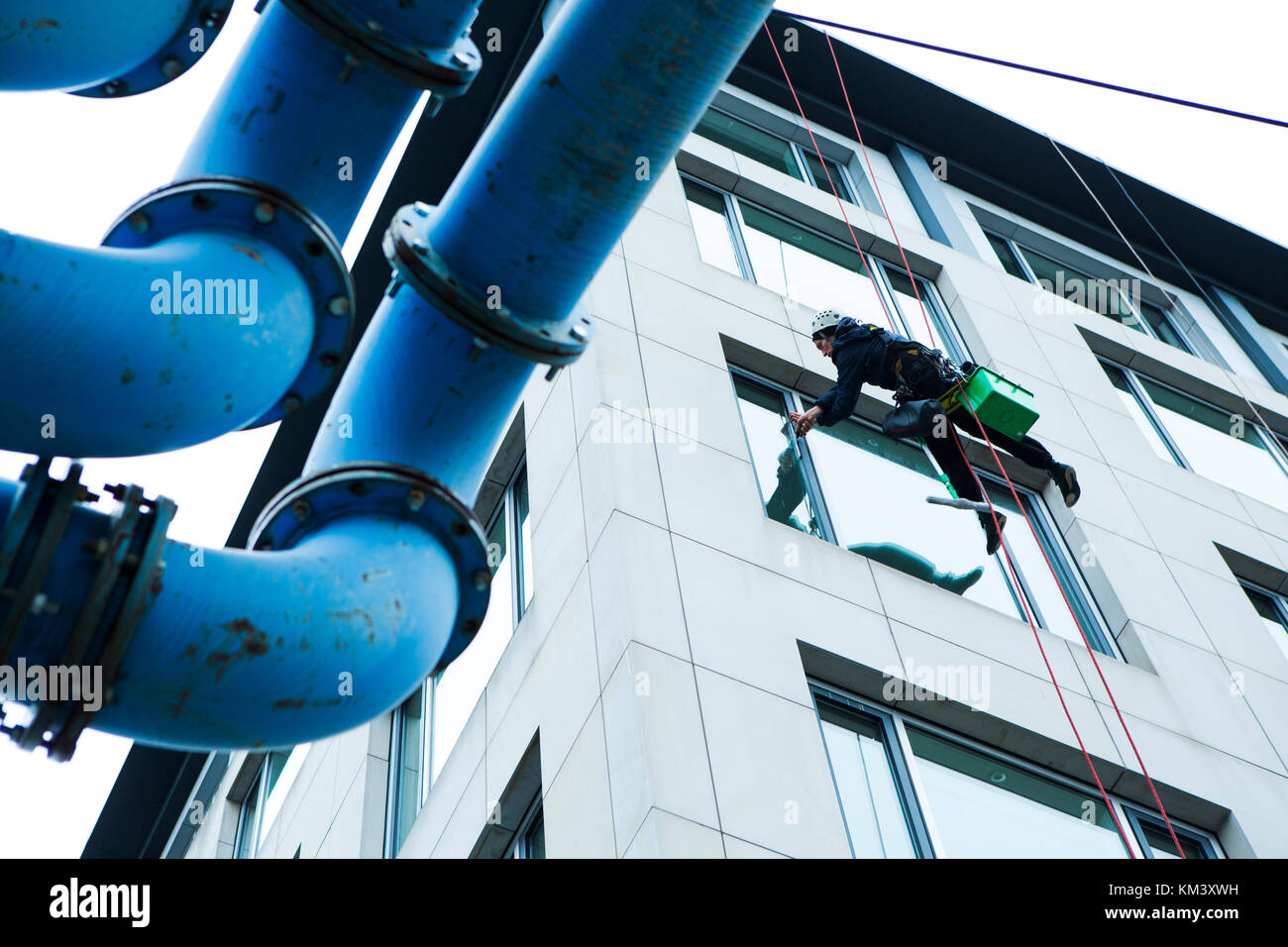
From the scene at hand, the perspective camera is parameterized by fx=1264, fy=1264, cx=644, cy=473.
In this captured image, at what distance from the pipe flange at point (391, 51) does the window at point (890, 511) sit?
5477mm

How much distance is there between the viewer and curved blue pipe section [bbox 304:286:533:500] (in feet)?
10.0

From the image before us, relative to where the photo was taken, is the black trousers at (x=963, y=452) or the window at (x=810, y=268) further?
the window at (x=810, y=268)

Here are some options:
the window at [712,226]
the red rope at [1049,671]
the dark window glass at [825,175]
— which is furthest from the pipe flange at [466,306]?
the dark window glass at [825,175]

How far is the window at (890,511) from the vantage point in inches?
348

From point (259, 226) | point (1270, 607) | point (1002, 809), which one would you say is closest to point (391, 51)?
point (259, 226)

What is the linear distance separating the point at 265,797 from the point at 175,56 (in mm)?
11288

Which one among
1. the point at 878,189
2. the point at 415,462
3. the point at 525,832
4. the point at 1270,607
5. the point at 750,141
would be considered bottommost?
the point at 525,832

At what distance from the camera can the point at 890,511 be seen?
9.21 metres

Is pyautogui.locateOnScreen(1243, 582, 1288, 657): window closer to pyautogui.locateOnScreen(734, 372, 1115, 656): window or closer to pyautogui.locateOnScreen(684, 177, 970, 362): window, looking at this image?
pyautogui.locateOnScreen(734, 372, 1115, 656): window

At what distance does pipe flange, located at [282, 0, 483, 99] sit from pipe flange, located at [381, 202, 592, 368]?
0.44 metres

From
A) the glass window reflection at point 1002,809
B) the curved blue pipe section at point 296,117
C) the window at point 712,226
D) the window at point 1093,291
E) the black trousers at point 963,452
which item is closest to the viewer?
the curved blue pipe section at point 296,117

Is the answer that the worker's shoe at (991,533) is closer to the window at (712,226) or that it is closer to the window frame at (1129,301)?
the window at (712,226)

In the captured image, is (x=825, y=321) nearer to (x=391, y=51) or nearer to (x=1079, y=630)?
(x=1079, y=630)

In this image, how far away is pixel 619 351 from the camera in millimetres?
8836
